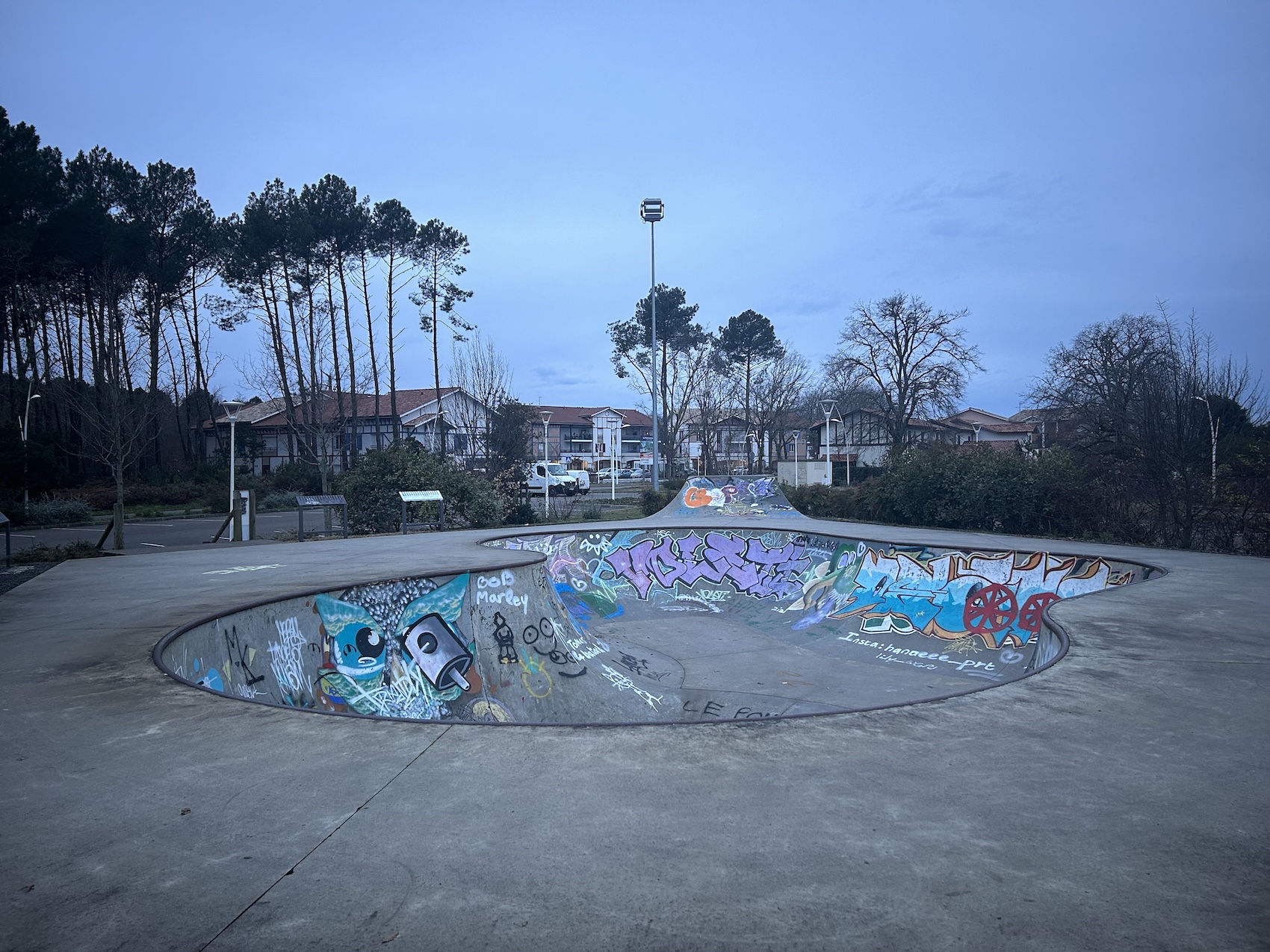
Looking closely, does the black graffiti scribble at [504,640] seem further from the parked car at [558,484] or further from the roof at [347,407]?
the roof at [347,407]

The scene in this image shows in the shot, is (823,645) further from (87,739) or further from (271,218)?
(271,218)

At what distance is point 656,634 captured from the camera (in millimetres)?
13516

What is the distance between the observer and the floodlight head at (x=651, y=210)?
83.1ft

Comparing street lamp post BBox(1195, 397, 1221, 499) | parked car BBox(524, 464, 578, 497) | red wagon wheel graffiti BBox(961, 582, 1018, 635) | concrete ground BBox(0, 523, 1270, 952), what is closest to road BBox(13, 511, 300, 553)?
parked car BBox(524, 464, 578, 497)

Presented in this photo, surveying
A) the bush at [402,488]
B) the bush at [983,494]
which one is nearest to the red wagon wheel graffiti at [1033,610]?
the bush at [983,494]

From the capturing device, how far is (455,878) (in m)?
2.76

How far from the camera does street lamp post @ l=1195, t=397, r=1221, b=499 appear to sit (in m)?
13.7

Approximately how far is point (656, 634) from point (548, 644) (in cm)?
374

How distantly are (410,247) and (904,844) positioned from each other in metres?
36.7

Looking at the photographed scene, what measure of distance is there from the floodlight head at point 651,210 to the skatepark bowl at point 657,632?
40.9 ft

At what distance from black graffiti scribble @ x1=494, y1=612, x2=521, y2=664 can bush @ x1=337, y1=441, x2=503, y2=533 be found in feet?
36.6

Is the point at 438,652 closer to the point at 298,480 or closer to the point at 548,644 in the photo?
the point at 548,644

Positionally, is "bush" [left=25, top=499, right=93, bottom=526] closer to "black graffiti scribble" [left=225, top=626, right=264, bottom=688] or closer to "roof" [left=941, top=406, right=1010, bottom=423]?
"black graffiti scribble" [left=225, top=626, right=264, bottom=688]

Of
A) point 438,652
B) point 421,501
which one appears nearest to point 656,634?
point 438,652
